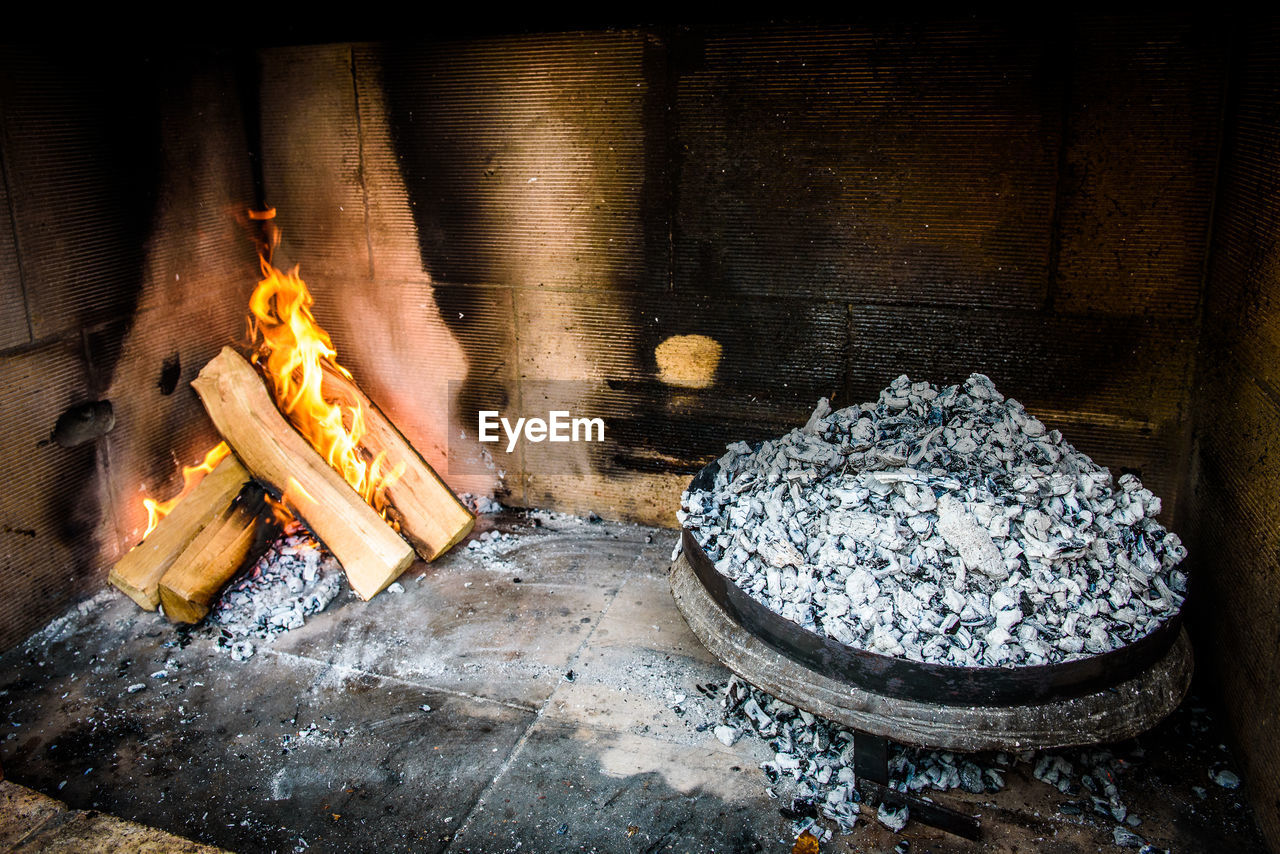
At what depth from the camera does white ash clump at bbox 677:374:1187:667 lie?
3.35 meters

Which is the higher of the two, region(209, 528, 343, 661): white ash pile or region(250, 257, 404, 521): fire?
region(250, 257, 404, 521): fire

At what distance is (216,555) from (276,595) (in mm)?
422

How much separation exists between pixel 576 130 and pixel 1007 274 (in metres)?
2.67

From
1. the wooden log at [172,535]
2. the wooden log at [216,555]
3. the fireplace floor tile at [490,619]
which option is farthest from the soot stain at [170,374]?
the fireplace floor tile at [490,619]

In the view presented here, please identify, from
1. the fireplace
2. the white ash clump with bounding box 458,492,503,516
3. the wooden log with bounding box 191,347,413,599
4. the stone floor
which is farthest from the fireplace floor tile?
the white ash clump with bounding box 458,492,503,516

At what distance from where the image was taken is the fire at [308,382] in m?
5.83

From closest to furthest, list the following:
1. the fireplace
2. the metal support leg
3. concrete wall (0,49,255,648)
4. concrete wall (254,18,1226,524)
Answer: the metal support leg → the fireplace → concrete wall (254,18,1226,524) → concrete wall (0,49,255,648)

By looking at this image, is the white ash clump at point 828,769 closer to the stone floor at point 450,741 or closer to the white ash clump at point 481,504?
the stone floor at point 450,741

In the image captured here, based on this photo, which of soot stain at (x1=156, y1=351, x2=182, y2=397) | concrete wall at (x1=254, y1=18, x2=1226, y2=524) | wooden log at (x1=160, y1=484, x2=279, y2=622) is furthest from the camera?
soot stain at (x1=156, y1=351, x2=182, y2=397)

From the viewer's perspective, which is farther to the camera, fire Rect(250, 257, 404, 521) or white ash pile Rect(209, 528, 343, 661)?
fire Rect(250, 257, 404, 521)

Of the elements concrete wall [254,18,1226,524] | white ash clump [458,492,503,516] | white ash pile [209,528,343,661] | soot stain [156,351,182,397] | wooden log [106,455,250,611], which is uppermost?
concrete wall [254,18,1226,524]

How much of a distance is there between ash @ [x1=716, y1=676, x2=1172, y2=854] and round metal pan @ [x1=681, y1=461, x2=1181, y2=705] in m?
0.46

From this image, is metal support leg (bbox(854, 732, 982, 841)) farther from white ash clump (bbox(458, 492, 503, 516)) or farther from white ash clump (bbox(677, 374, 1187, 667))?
white ash clump (bbox(458, 492, 503, 516))

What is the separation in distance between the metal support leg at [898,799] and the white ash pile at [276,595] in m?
3.29
